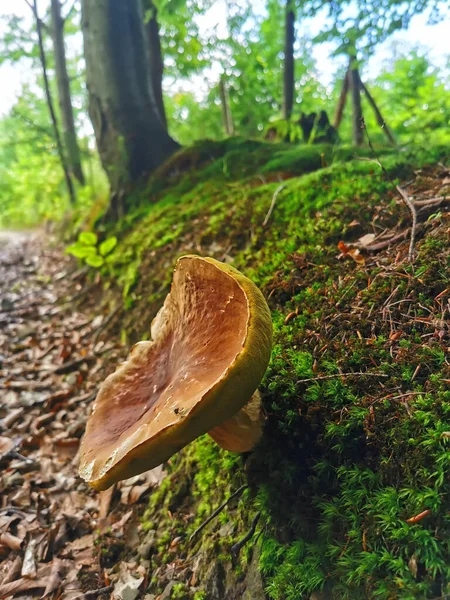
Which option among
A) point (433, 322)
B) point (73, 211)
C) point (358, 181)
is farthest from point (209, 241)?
point (73, 211)

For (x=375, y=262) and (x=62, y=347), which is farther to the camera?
(x=62, y=347)

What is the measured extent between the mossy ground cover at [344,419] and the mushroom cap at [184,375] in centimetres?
53

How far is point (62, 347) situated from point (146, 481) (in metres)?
2.30

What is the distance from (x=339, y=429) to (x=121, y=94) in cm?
613

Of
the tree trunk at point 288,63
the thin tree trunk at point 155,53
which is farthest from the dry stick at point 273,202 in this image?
the thin tree trunk at point 155,53

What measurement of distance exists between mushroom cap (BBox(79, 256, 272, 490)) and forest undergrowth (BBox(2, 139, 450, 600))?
53 centimetres

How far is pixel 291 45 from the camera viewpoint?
259 inches

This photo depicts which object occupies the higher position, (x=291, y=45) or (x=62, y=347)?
(x=291, y=45)

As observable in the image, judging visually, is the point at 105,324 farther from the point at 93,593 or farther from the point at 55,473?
the point at 93,593

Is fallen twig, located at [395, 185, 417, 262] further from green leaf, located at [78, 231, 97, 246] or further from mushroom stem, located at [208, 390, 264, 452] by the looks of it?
green leaf, located at [78, 231, 97, 246]

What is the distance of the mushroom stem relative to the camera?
6.18ft

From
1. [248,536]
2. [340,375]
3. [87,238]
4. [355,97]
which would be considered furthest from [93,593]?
[355,97]

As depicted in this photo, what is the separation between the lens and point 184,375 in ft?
5.68

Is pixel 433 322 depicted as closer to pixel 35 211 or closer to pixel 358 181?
pixel 358 181
